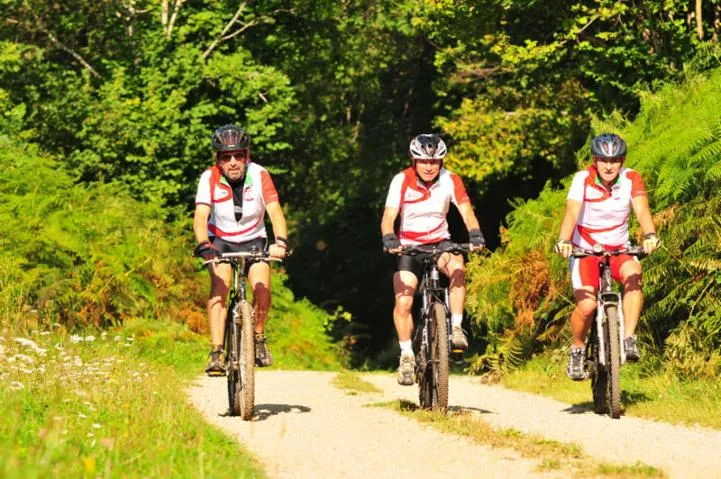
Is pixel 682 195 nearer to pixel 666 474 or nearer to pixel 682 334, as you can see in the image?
pixel 682 334

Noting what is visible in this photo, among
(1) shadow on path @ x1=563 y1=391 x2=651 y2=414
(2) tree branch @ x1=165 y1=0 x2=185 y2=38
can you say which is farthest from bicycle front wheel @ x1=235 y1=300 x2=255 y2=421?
(2) tree branch @ x1=165 y1=0 x2=185 y2=38

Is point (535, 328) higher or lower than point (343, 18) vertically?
lower

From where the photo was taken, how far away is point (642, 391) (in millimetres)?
13039

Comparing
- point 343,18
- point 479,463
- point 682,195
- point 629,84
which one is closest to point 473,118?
point 343,18

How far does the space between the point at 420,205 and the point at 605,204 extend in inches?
58.7

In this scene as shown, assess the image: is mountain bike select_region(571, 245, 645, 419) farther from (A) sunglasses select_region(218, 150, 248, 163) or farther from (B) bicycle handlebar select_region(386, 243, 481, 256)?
(A) sunglasses select_region(218, 150, 248, 163)

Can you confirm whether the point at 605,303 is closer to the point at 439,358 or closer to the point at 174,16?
the point at 439,358

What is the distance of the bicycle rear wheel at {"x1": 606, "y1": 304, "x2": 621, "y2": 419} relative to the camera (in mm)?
11039

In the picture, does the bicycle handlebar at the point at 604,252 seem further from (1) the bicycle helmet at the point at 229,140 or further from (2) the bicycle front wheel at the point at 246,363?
(1) the bicycle helmet at the point at 229,140

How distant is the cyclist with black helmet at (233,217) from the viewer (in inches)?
436

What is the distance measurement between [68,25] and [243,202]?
20.5m

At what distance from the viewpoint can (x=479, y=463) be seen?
8305 millimetres

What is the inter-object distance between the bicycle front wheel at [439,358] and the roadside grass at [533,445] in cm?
13

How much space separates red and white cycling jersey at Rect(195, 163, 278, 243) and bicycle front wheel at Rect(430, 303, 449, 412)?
1.56 metres
